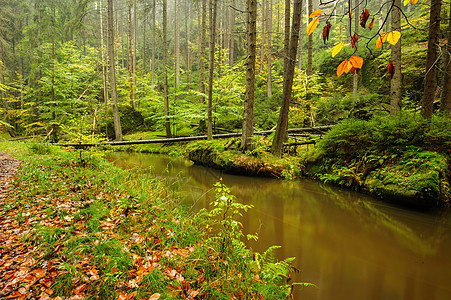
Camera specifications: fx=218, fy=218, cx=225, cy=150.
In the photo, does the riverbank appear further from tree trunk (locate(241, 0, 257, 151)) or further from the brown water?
tree trunk (locate(241, 0, 257, 151))

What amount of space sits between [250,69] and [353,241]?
22.3 ft

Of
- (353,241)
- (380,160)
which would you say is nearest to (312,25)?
(353,241)

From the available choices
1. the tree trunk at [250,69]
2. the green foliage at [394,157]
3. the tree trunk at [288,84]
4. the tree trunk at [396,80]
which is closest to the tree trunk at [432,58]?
the green foliage at [394,157]

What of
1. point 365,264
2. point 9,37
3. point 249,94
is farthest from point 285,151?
point 9,37

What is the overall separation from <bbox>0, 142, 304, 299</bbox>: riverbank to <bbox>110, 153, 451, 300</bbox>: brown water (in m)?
0.73

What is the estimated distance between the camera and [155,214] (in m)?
3.72

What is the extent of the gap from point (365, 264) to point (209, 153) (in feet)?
24.6

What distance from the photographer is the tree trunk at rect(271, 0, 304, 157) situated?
744 centimetres

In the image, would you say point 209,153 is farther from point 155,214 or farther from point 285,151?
point 155,214

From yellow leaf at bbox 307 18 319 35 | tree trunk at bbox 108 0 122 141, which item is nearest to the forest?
yellow leaf at bbox 307 18 319 35

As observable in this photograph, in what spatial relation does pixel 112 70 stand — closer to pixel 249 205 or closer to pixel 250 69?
pixel 250 69

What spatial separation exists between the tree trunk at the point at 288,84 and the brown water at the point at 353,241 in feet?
8.11

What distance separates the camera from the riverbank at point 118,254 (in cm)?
210

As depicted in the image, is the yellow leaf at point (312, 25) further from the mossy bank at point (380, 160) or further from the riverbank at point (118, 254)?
the mossy bank at point (380, 160)
